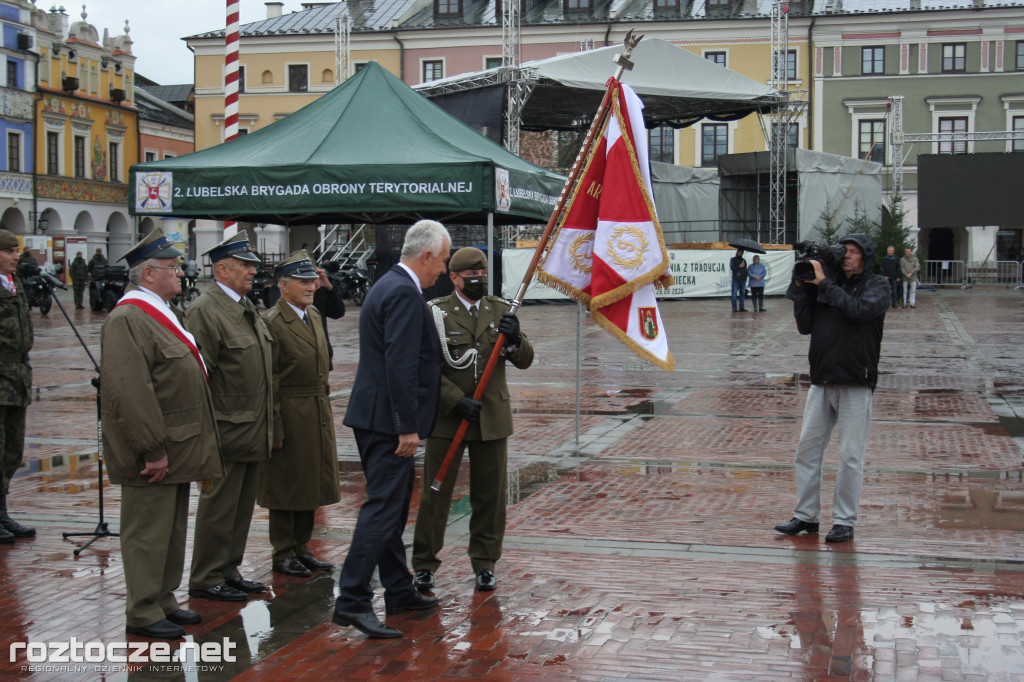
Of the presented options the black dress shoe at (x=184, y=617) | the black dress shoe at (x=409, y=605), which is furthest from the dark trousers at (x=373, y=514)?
the black dress shoe at (x=184, y=617)

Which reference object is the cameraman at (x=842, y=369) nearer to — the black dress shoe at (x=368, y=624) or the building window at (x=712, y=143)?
the black dress shoe at (x=368, y=624)

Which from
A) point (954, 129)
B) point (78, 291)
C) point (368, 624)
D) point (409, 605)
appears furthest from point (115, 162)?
point (368, 624)

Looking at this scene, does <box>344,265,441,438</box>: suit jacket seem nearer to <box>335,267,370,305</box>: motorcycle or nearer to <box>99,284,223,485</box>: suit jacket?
<box>99,284,223,485</box>: suit jacket

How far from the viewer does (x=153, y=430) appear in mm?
4898

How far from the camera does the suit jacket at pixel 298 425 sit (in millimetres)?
5992

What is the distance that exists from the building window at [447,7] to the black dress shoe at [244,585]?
173 feet

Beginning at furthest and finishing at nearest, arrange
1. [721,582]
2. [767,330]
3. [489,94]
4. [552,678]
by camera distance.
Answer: [489,94], [767,330], [721,582], [552,678]

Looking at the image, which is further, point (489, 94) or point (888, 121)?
point (888, 121)

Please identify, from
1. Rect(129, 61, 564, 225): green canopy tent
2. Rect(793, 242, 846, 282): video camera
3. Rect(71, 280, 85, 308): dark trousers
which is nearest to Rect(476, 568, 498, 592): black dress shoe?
Rect(793, 242, 846, 282): video camera

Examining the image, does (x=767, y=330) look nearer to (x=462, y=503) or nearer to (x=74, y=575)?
(x=462, y=503)

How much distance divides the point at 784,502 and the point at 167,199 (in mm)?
6025

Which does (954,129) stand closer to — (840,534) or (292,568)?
(840,534)

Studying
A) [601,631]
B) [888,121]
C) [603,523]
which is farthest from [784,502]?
[888,121]

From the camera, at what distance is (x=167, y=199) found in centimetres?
1005
